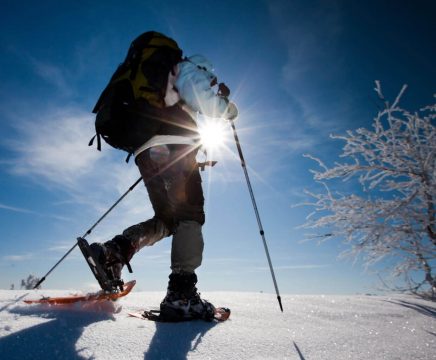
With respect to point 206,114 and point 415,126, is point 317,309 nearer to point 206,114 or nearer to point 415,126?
point 206,114

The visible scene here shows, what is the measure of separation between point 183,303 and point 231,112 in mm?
1759

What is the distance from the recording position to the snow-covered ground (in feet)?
4.50

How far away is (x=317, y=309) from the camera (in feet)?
9.93

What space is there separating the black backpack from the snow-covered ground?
1.49m

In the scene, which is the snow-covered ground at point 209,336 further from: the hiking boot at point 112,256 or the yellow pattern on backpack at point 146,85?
the yellow pattern on backpack at point 146,85

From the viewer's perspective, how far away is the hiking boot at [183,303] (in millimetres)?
2228

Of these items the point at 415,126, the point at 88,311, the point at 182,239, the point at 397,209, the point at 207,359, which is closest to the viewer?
the point at 207,359

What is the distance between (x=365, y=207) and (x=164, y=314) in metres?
4.46

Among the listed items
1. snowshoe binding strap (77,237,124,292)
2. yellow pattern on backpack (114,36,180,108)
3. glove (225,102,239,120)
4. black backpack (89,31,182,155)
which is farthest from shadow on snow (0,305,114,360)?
glove (225,102,239,120)

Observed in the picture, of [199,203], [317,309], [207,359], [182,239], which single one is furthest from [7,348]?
[317,309]

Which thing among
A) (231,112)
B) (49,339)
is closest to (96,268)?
(49,339)

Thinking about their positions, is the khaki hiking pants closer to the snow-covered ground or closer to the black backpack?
the black backpack

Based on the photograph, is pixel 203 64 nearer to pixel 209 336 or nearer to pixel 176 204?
pixel 176 204

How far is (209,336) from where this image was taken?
177 centimetres
